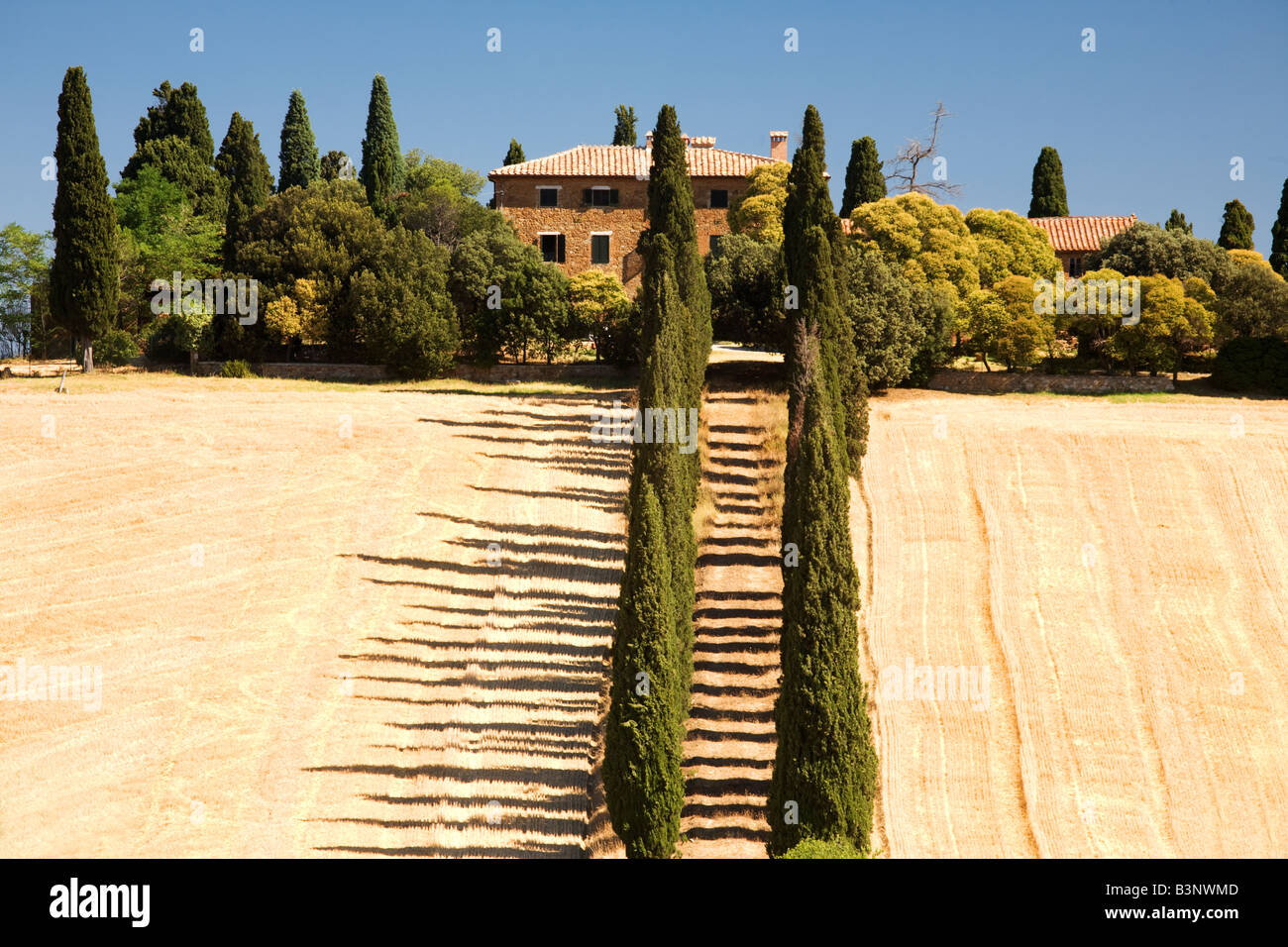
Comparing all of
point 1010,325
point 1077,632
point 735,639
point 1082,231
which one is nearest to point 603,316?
point 1010,325

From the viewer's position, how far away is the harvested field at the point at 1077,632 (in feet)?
81.3

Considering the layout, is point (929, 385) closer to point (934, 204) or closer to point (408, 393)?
point (934, 204)

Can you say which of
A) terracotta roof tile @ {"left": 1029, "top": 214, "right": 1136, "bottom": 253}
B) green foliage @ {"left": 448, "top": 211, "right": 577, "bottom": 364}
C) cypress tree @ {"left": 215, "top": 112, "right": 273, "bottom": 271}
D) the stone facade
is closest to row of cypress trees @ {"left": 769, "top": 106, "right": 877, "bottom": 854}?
green foliage @ {"left": 448, "top": 211, "right": 577, "bottom": 364}

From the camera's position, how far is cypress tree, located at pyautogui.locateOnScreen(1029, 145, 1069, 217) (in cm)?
7881

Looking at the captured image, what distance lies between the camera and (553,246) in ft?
232

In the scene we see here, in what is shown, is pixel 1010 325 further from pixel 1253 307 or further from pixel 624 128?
pixel 624 128

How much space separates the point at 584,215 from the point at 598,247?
200 cm

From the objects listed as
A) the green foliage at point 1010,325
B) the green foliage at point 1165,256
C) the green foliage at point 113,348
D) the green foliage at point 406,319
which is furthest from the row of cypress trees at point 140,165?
the green foliage at point 1165,256

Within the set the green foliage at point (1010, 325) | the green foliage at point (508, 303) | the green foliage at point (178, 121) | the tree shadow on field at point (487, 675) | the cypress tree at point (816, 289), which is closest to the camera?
the tree shadow on field at point (487, 675)

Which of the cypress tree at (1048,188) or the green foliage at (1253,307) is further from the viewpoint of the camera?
the cypress tree at (1048,188)

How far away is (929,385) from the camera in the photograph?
52.1 metres

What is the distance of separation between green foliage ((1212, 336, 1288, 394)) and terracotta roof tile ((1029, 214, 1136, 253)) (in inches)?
833

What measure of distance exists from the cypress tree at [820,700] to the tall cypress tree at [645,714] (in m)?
1.79

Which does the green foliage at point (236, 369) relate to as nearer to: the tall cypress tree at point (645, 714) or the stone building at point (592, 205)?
the stone building at point (592, 205)
